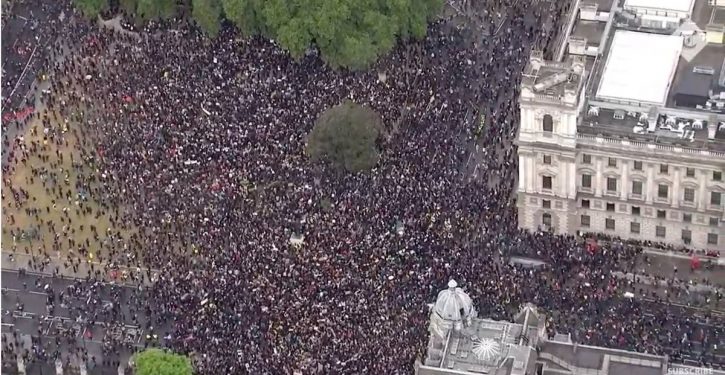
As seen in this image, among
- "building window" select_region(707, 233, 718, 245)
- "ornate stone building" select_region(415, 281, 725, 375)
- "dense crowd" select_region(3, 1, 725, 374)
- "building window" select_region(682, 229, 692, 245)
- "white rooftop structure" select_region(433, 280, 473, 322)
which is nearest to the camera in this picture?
"ornate stone building" select_region(415, 281, 725, 375)

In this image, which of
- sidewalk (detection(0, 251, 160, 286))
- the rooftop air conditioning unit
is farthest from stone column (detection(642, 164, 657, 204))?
sidewalk (detection(0, 251, 160, 286))

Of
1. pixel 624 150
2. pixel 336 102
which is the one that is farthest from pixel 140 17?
pixel 624 150

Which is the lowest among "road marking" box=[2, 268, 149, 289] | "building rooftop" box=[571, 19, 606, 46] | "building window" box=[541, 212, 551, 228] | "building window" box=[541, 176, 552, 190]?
"road marking" box=[2, 268, 149, 289]

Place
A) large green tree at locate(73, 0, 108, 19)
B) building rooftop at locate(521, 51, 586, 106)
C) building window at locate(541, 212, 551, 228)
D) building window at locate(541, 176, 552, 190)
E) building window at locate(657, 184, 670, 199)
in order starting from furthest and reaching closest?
large green tree at locate(73, 0, 108, 19) < building window at locate(541, 212, 551, 228) < building window at locate(541, 176, 552, 190) < building window at locate(657, 184, 670, 199) < building rooftop at locate(521, 51, 586, 106)

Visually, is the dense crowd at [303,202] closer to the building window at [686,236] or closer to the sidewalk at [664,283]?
the sidewalk at [664,283]

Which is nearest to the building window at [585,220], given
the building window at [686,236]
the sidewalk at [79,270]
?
the building window at [686,236]

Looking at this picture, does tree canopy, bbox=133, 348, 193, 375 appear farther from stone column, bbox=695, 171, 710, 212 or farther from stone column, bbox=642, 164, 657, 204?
stone column, bbox=695, 171, 710, 212
